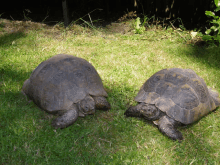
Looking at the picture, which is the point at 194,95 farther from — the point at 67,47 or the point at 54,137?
the point at 67,47

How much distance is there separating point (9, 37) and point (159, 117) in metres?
5.08

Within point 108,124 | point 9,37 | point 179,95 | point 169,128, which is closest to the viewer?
point 169,128

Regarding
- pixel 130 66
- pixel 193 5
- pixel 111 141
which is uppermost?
pixel 193 5

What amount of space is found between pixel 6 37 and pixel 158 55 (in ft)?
14.7

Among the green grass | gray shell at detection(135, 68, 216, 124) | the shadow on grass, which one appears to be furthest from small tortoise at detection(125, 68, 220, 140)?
the shadow on grass

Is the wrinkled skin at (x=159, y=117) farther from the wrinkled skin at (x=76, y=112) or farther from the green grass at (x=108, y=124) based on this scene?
the wrinkled skin at (x=76, y=112)

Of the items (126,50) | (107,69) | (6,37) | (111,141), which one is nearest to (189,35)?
(126,50)

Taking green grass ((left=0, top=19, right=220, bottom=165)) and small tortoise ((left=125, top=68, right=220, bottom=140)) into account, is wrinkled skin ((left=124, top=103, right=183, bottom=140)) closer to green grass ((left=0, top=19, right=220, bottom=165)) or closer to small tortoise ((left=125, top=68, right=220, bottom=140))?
small tortoise ((left=125, top=68, right=220, bottom=140))

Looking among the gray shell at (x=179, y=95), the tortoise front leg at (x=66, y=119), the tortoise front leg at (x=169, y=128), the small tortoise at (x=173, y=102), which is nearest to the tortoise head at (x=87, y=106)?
the tortoise front leg at (x=66, y=119)

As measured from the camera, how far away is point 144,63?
5.04 meters

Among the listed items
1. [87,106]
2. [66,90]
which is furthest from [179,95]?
[66,90]

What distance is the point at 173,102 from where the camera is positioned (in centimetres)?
309

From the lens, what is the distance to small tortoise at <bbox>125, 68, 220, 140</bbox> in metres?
3.05

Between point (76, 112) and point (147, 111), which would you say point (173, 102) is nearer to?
point (147, 111)
